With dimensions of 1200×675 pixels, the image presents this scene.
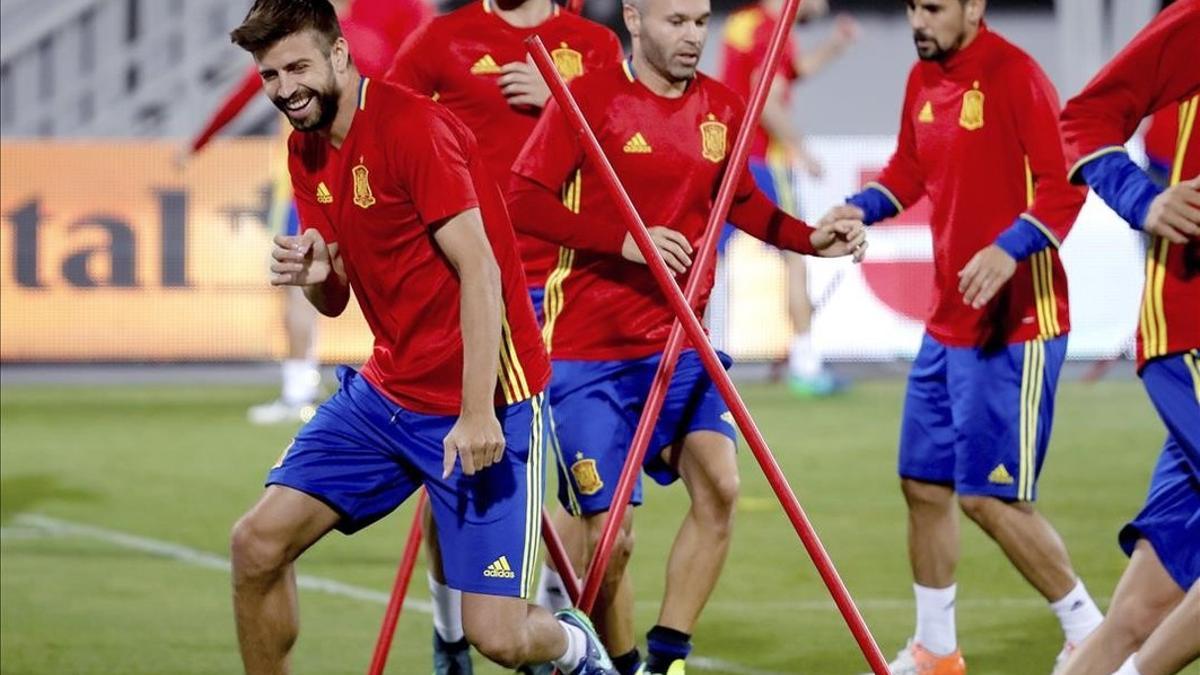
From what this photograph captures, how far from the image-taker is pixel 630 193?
623cm

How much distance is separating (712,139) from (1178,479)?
1854 millimetres

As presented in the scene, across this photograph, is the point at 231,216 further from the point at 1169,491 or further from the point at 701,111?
the point at 1169,491

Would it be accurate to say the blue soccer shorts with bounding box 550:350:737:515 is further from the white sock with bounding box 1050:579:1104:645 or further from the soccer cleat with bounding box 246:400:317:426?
the soccer cleat with bounding box 246:400:317:426

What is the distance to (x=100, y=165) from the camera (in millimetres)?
15039

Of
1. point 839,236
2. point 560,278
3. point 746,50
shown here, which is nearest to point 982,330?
point 839,236

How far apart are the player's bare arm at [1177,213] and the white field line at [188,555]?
2.48m

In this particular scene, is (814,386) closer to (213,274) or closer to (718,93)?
(213,274)

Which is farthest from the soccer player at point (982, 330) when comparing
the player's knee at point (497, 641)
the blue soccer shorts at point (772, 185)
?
the blue soccer shorts at point (772, 185)

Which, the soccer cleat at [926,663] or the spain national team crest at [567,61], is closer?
the soccer cleat at [926,663]

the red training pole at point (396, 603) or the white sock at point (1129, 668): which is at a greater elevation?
the white sock at point (1129, 668)

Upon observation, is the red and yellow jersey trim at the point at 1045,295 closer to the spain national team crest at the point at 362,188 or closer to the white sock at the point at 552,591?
the white sock at the point at 552,591

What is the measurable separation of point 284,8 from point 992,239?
2.50 meters

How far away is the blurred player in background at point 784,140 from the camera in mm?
13508

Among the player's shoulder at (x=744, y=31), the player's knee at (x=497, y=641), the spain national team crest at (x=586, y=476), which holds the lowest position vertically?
the player's knee at (x=497, y=641)
